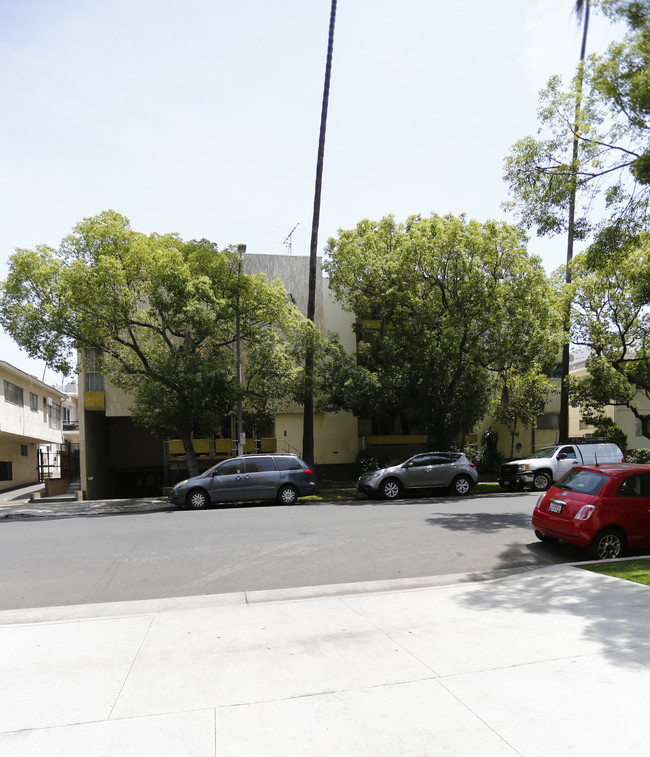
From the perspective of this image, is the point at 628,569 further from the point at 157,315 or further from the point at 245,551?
the point at 157,315

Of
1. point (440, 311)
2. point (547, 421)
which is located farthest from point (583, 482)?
point (547, 421)

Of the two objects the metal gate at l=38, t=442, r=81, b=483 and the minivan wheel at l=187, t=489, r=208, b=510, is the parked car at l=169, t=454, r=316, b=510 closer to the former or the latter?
the minivan wheel at l=187, t=489, r=208, b=510

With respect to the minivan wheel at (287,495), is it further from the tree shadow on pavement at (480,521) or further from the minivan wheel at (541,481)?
the minivan wheel at (541,481)

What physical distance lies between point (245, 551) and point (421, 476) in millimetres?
10788

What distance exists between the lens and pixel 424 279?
23250mm

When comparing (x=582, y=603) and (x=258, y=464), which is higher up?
(x=258, y=464)

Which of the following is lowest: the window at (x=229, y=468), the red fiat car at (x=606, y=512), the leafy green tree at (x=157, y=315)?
the window at (x=229, y=468)

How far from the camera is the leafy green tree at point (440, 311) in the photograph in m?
22.5

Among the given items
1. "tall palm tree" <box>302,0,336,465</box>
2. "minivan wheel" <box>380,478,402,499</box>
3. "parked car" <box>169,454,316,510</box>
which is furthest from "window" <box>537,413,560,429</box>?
"parked car" <box>169,454,316,510</box>

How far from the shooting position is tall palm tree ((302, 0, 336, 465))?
22.3 metres

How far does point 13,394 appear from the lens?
29047mm

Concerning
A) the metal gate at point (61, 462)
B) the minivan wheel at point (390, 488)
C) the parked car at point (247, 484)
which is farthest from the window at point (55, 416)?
the minivan wheel at point (390, 488)

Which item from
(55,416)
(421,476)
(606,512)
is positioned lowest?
(421,476)

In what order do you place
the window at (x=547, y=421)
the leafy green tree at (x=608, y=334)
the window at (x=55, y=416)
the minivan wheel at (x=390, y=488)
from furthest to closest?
1. the window at (x=55, y=416)
2. the window at (x=547, y=421)
3. the leafy green tree at (x=608, y=334)
4. the minivan wheel at (x=390, y=488)
